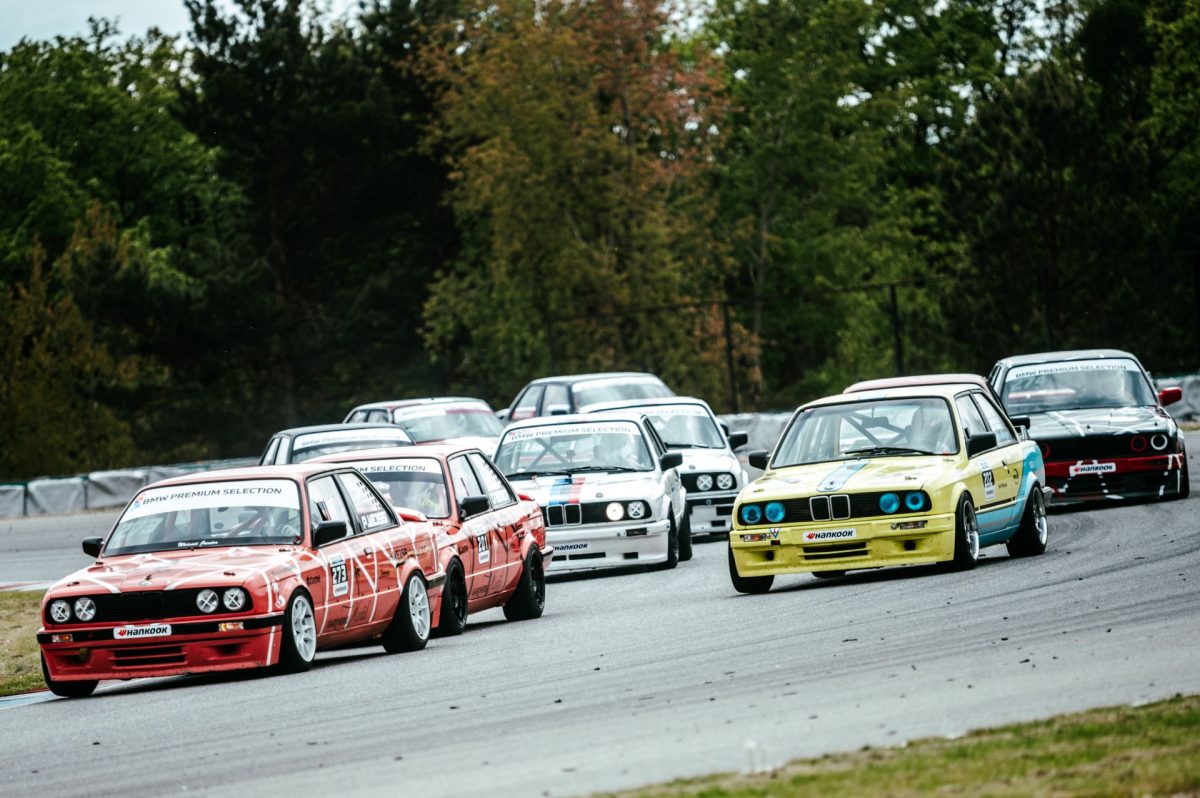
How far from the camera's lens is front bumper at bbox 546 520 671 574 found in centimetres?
1975

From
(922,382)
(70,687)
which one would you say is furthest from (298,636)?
(922,382)

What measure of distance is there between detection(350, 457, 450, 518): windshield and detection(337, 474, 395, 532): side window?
107 cm

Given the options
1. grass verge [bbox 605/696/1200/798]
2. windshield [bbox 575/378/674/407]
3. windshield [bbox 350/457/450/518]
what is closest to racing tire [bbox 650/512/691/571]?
windshield [bbox 350/457/450/518]

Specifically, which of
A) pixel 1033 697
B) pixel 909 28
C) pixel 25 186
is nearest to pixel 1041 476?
pixel 1033 697

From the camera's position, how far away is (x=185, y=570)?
12.9m

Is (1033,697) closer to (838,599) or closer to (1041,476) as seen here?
(838,599)

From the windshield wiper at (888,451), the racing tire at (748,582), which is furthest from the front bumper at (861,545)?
the windshield wiper at (888,451)

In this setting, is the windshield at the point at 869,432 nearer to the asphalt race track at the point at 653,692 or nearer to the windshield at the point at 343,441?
the asphalt race track at the point at 653,692

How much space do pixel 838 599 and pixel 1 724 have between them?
19.4ft

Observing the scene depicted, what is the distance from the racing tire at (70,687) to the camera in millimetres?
12922

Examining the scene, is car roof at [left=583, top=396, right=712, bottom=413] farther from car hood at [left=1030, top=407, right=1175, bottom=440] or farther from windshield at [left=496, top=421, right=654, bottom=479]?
car hood at [left=1030, top=407, right=1175, bottom=440]

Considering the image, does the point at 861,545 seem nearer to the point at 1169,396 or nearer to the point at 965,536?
the point at 965,536

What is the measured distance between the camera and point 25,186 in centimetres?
7188

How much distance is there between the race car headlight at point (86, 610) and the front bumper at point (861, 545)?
5.24 m
